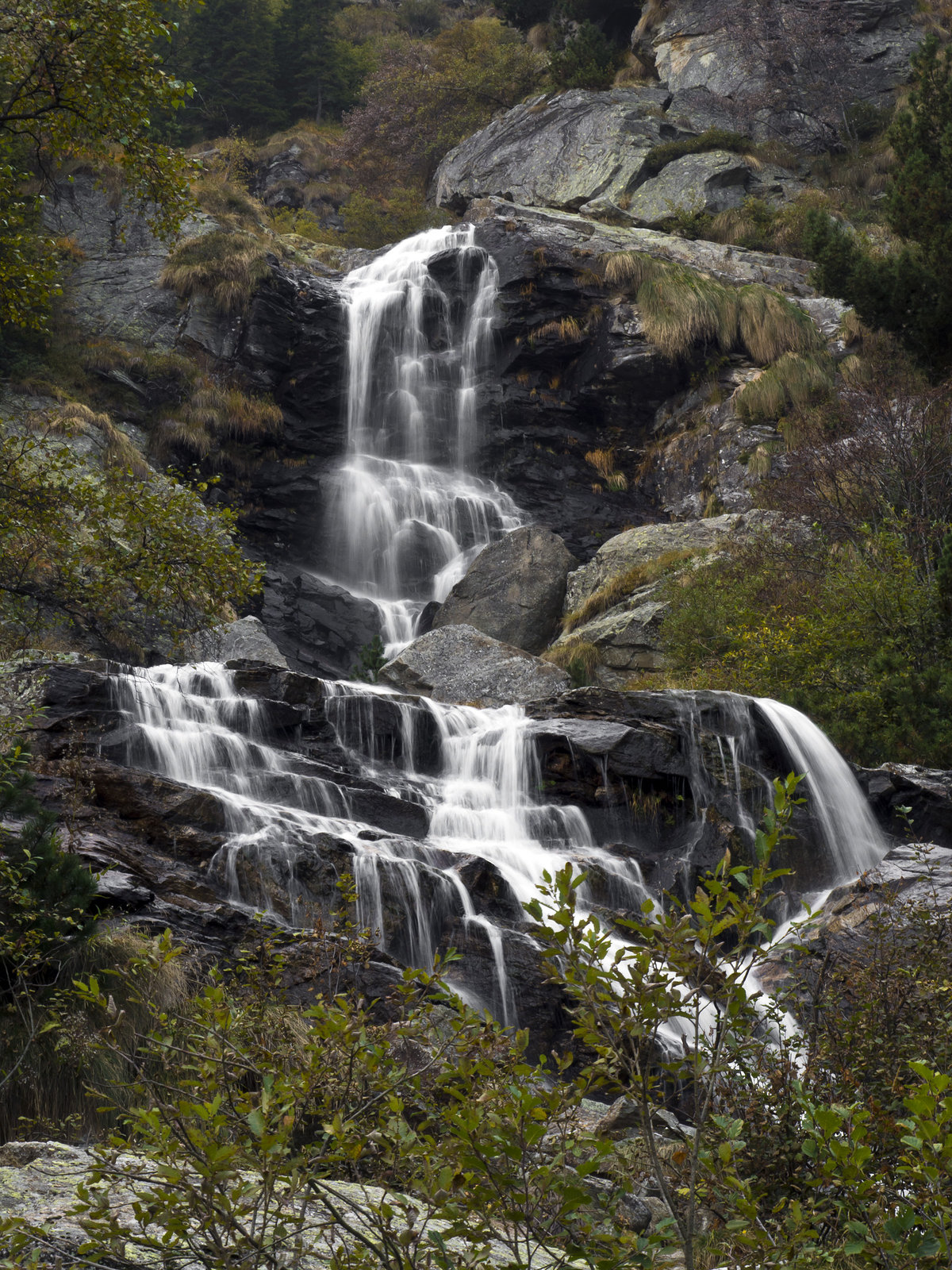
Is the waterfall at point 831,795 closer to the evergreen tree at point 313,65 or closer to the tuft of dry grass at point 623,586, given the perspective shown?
the tuft of dry grass at point 623,586

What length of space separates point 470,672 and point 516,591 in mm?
3420

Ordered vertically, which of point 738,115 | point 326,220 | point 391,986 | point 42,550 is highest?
point 738,115

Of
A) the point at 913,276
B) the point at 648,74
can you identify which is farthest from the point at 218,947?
the point at 648,74

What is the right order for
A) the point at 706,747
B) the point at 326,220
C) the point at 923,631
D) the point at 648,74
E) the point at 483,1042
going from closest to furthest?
the point at 483,1042 → the point at 706,747 → the point at 923,631 → the point at 648,74 → the point at 326,220

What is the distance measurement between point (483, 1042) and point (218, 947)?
4548 millimetres

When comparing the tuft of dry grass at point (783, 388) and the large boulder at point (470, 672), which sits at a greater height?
the tuft of dry grass at point (783, 388)

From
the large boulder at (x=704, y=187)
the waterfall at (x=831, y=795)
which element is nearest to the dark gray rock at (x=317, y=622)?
the waterfall at (x=831, y=795)

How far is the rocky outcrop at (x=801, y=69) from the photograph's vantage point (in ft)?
99.0

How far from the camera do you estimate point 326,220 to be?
34656 mm

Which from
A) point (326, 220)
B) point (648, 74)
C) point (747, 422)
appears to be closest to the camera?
point (747, 422)

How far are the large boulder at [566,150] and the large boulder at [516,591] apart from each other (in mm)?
15614

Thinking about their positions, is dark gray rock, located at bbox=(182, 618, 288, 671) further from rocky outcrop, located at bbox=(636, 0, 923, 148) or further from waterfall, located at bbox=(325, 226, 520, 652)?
rocky outcrop, located at bbox=(636, 0, 923, 148)

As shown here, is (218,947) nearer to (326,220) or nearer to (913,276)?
(913,276)

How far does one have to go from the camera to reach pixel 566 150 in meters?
29.8
